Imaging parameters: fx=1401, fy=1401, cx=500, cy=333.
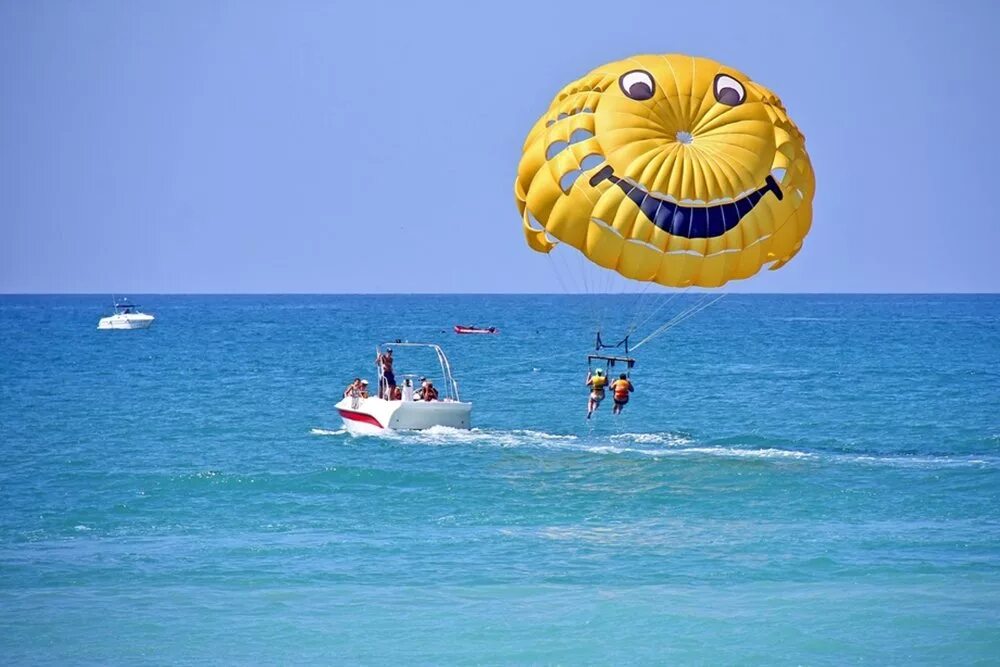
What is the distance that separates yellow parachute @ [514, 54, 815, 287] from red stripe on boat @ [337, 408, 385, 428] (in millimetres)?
9694

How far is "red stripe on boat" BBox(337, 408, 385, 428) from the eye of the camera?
31.9 m

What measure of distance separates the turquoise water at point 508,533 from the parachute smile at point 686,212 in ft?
15.4

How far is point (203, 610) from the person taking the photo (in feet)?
56.9

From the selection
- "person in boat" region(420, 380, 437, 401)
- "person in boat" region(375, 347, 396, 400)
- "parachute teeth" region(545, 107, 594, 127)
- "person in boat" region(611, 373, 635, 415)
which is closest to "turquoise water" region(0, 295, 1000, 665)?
"person in boat" region(420, 380, 437, 401)

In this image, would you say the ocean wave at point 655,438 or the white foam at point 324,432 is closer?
the ocean wave at point 655,438

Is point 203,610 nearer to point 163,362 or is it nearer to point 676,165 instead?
point 676,165

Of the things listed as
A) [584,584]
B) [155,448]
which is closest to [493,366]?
[155,448]

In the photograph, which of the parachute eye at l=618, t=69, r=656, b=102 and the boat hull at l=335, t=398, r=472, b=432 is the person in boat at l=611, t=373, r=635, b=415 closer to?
the parachute eye at l=618, t=69, r=656, b=102

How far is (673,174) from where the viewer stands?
22.4m

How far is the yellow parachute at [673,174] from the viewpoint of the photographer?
2256cm

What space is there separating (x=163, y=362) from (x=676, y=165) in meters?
46.7

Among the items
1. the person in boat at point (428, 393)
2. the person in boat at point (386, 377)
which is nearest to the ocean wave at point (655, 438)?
the person in boat at point (428, 393)

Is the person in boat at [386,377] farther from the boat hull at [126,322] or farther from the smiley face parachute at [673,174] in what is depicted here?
the boat hull at [126,322]

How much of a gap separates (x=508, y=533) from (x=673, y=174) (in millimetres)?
6274
